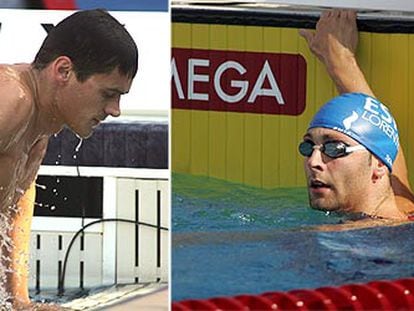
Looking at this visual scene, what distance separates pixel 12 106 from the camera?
158 inches

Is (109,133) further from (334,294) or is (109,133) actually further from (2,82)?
(334,294)

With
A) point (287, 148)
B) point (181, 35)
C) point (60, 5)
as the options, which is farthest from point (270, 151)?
point (60, 5)

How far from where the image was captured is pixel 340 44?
4.29m

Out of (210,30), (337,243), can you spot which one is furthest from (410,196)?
(210,30)

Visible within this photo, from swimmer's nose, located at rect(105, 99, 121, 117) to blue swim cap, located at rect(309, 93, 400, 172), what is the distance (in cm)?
71

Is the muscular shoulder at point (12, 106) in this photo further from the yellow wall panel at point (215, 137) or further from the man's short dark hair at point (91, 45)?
the yellow wall panel at point (215, 137)

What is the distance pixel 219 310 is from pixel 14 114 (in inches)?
39.0

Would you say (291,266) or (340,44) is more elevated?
(340,44)

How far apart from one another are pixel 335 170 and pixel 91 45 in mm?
1022

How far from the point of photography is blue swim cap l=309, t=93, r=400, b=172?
14.1ft

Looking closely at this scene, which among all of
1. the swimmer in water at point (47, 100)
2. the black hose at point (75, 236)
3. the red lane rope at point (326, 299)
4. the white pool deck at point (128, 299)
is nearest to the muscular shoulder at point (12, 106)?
the swimmer in water at point (47, 100)

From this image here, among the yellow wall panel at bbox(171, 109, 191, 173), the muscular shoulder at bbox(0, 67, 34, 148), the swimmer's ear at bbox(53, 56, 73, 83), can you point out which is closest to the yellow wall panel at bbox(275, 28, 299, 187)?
the yellow wall panel at bbox(171, 109, 191, 173)

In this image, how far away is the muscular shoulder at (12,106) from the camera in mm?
3992

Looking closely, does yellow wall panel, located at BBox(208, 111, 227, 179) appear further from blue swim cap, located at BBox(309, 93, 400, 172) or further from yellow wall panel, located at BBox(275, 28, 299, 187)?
blue swim cap, located at BBox(309, 93, 400, 172)
